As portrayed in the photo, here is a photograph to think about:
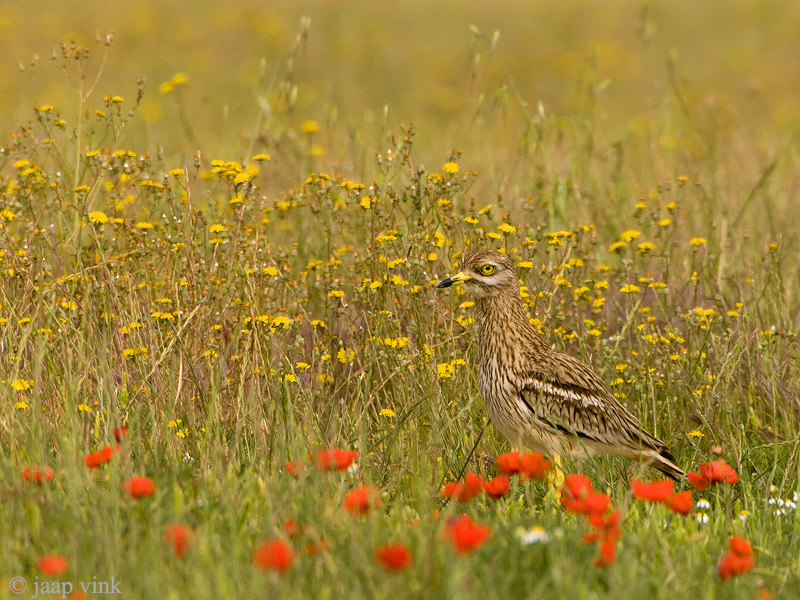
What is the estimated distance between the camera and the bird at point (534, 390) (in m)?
4.86

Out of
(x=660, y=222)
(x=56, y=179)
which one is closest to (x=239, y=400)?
(x=56, y=179)

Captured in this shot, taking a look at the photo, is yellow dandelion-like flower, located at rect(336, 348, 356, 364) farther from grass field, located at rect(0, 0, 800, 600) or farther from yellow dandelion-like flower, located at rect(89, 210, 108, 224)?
yellow dandelion-like flower, located at rect(89, 210, 108, 224)

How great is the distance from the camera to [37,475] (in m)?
3.30

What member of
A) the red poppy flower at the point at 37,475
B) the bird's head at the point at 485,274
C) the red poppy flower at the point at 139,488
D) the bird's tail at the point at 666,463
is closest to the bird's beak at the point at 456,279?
the bird's head at the point at 485,274

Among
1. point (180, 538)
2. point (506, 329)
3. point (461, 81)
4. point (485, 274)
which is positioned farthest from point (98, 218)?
point (461, 81)

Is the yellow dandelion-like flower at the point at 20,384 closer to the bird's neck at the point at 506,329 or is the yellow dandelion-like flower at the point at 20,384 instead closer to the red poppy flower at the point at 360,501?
the red poppy flower at the point at 360,501

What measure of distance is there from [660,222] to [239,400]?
2744mm

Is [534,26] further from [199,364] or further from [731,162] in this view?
[199,364]

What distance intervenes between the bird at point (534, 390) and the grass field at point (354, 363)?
5.7 inches

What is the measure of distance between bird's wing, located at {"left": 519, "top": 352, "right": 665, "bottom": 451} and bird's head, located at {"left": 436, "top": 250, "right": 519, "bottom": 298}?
43cm

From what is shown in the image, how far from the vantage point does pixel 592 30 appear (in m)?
20.6

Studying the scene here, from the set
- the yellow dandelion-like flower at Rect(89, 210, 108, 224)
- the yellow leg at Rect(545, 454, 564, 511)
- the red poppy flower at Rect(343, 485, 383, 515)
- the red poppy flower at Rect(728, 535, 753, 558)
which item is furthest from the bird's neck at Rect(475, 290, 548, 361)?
the red poppy flower at Rect(728, 535, 753, 558)

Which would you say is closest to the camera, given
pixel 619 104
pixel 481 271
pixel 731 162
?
pixel 481 271

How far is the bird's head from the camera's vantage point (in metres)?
5.13
